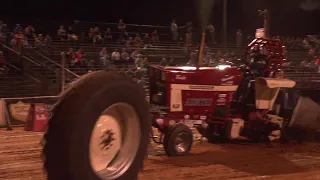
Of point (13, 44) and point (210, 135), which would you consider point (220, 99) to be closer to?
point (210, 135)

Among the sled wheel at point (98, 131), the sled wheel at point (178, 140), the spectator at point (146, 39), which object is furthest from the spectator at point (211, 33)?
the sled wheel at point (98, 131)

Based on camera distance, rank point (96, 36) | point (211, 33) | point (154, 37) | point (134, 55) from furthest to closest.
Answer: point (211, 33)
point (154, 37)
point (96, 36)
point (134, 55)

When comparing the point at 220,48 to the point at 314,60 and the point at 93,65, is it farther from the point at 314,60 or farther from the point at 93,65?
the point at 93,65

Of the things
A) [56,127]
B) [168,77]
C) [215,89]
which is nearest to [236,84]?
[215,89]

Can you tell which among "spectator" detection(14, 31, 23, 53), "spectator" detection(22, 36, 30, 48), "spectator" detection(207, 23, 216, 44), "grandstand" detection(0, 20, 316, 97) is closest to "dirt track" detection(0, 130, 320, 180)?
"grandstand" detection(0, 20, 316, 97)

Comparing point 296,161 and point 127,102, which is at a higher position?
point 127,102

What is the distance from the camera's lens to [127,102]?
3359 millimetres

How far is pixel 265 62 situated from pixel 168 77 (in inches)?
84.5

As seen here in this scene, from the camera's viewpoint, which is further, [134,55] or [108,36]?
[108,36]

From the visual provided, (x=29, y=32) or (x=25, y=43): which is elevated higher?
(x=29, y=32)

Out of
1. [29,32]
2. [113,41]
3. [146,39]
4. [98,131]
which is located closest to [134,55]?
[113,41]

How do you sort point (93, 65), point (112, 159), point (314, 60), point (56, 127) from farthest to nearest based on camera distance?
point (314, 60) → point (93, 65) → point (112, 159) → point (56, 127)

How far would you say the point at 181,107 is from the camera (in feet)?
28.5

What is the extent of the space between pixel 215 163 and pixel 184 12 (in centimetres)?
3090
